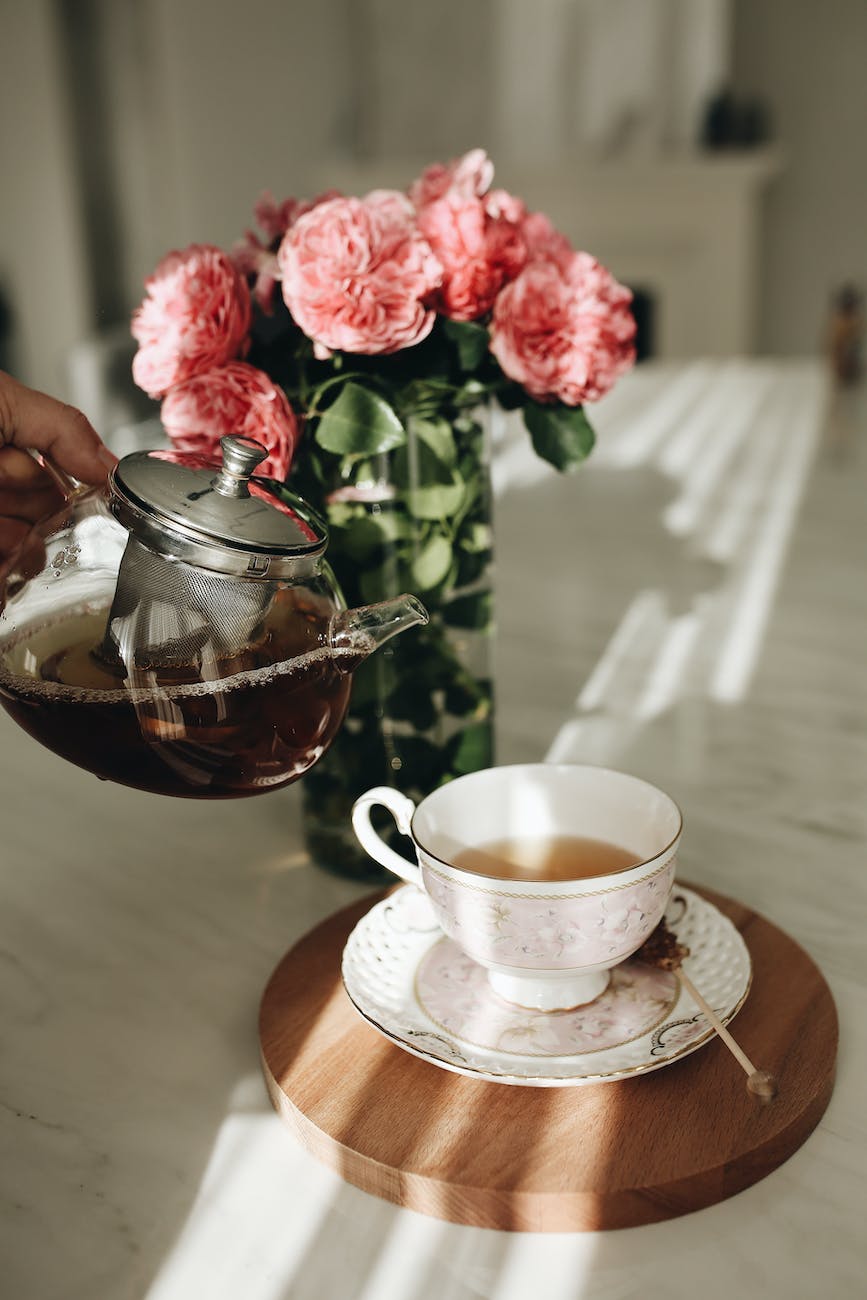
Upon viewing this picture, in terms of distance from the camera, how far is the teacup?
1.68ft

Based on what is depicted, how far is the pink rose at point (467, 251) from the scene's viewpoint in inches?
25.1

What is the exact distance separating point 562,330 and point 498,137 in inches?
192

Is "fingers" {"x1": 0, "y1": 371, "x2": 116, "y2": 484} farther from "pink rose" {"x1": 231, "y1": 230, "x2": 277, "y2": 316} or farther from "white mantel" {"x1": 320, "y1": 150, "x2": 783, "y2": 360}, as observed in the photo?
"white mantel" {"x1": 320, "y1": 150, "x2": 783, "y2": 360}

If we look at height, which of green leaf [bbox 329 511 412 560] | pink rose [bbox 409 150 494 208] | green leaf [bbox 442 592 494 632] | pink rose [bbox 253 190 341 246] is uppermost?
pink rose [bbox 409 150 494 208]

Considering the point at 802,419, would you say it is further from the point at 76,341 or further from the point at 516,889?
the point at 76,341

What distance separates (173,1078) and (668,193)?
4.94m

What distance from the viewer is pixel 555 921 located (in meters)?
0.51

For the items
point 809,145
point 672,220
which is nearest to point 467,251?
point 672,220

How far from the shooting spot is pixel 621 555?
4.44 feet

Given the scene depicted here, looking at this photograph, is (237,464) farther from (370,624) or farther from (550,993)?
(550,993)

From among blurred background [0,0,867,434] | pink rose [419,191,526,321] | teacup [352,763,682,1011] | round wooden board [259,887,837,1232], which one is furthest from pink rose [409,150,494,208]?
blurred background [0,0,867,434]

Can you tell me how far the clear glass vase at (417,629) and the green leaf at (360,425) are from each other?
0.03 m

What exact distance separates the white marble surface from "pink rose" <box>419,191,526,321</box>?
13.5 inches

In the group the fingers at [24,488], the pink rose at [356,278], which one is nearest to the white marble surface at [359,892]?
the fingers at [24,488]
